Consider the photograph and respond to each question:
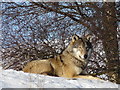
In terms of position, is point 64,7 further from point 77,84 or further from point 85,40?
point 77,84

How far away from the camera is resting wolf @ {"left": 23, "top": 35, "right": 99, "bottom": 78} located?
651cm

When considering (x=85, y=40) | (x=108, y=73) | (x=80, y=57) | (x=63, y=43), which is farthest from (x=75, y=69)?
(x=63, y=43)

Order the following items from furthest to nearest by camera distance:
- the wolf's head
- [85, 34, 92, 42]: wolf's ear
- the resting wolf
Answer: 1. [85, 34, 92, 42]: wolf's ear
2. the wolf's head
3. the resting wolf

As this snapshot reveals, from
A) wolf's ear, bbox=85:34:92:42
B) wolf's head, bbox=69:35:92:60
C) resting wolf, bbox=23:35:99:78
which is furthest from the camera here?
wolf's ear, bbox=85:34:92:42

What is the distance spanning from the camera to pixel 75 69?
259 inches

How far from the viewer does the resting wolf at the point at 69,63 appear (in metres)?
6.51

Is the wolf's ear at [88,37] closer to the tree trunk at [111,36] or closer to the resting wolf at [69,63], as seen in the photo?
the resting wolf at [69,63]

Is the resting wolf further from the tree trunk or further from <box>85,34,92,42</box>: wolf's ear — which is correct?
the tree trunk

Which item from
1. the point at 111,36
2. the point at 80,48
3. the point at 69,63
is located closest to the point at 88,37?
the point at 80,48

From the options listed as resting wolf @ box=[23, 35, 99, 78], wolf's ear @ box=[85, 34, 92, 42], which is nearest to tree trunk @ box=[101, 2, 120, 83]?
wolf's ear @ box=[85, 34, 92, 42]

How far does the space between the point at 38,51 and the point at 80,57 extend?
3.13 meters

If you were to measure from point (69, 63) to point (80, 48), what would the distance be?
1.81 feet

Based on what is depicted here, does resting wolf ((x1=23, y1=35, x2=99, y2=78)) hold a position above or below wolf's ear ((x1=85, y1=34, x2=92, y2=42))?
below

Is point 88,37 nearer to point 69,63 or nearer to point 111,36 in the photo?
point 111,36
